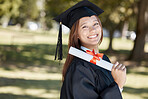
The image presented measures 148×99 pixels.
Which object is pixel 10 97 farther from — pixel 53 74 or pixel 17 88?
pixel 53 74

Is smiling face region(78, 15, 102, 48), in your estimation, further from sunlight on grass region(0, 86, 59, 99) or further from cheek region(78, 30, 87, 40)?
sunlight on grass region(0, 86, 59, 99)

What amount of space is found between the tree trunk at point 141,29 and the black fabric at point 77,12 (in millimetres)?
12447

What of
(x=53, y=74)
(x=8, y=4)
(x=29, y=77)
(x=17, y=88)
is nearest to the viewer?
(x=17, y=88)

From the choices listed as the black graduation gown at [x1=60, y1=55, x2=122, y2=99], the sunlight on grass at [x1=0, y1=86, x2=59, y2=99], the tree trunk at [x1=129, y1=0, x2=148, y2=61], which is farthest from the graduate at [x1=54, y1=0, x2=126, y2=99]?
the tree trunk at [x1=129, y1=0, x2=148, y2=61]

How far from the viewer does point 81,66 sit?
232 cm

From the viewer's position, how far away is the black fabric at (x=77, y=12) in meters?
2.58

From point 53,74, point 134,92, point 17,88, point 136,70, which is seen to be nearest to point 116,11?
point 136,70

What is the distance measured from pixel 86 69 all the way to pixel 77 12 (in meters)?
0.64

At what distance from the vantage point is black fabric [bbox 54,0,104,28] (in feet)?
8.45

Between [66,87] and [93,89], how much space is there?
25 centimetres

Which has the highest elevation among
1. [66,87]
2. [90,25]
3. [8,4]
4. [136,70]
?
[8,4]

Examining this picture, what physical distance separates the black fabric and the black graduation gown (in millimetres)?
453

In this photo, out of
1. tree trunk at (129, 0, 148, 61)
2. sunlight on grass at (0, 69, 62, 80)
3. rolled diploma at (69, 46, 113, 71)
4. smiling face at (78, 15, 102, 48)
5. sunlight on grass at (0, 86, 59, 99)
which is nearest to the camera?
rolled diploma at (69, 46, 113, 71)

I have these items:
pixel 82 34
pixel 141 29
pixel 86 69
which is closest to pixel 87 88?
pixel 86 69
